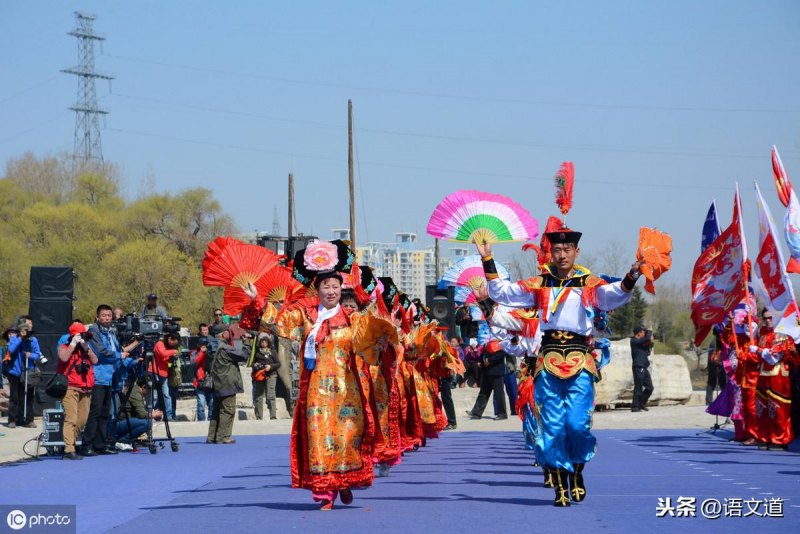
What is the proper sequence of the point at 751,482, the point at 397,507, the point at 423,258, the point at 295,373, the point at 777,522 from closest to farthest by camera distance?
the point at 777,522 < the point at 397,507 < the point at 751,482 < the point at 295,373 < the point at 423,258

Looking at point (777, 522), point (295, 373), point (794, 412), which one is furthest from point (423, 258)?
point (777, 522)

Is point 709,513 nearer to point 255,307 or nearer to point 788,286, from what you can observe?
point 255,307

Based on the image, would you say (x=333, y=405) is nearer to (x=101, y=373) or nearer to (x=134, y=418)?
(x=101, y=373)

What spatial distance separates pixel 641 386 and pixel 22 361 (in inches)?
448

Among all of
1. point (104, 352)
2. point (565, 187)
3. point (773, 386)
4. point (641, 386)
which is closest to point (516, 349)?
point (565, 187)

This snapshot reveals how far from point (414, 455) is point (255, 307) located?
212 inches

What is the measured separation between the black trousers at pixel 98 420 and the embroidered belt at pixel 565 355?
7019mm

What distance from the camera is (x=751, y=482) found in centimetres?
1052

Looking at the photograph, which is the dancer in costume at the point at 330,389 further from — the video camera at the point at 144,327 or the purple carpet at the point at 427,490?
the video camera at the point at 144,327

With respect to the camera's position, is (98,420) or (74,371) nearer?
(74,371)

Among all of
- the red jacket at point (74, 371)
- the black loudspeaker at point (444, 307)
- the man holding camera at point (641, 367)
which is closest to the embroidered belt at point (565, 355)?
the red jacket at point (74, 371)

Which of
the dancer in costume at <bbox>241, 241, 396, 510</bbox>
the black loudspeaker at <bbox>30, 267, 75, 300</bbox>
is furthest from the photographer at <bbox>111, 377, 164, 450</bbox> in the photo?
the dancer in costume at <bbox>241, 241, 396, 510</bbox>

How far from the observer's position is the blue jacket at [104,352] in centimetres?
1402

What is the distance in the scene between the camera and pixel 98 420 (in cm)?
1451
